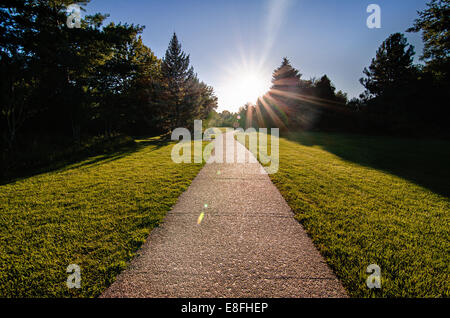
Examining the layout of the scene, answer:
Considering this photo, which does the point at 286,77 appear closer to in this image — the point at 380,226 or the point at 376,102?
the point at 376,102

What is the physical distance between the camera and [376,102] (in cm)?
2633

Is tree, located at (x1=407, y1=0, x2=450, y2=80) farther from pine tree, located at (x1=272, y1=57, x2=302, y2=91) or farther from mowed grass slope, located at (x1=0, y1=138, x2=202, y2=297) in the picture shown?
mowed grass slope, located at (x1=0, y1=138, x2=202, y2=297)

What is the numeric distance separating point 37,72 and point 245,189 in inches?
546

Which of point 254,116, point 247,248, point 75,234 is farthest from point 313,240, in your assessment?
point 254,116

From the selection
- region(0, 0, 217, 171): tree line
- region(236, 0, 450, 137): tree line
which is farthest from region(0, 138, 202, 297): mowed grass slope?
region(236, 0, 450, 137): tree line

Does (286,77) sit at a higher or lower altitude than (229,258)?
higher

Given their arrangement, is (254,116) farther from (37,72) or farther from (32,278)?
(32,278)

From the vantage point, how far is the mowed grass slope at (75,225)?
1.87 meters

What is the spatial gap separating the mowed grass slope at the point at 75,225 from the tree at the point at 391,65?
38125 mm

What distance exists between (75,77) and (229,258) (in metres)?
18.2

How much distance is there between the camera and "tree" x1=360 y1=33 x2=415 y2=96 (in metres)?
27.1
